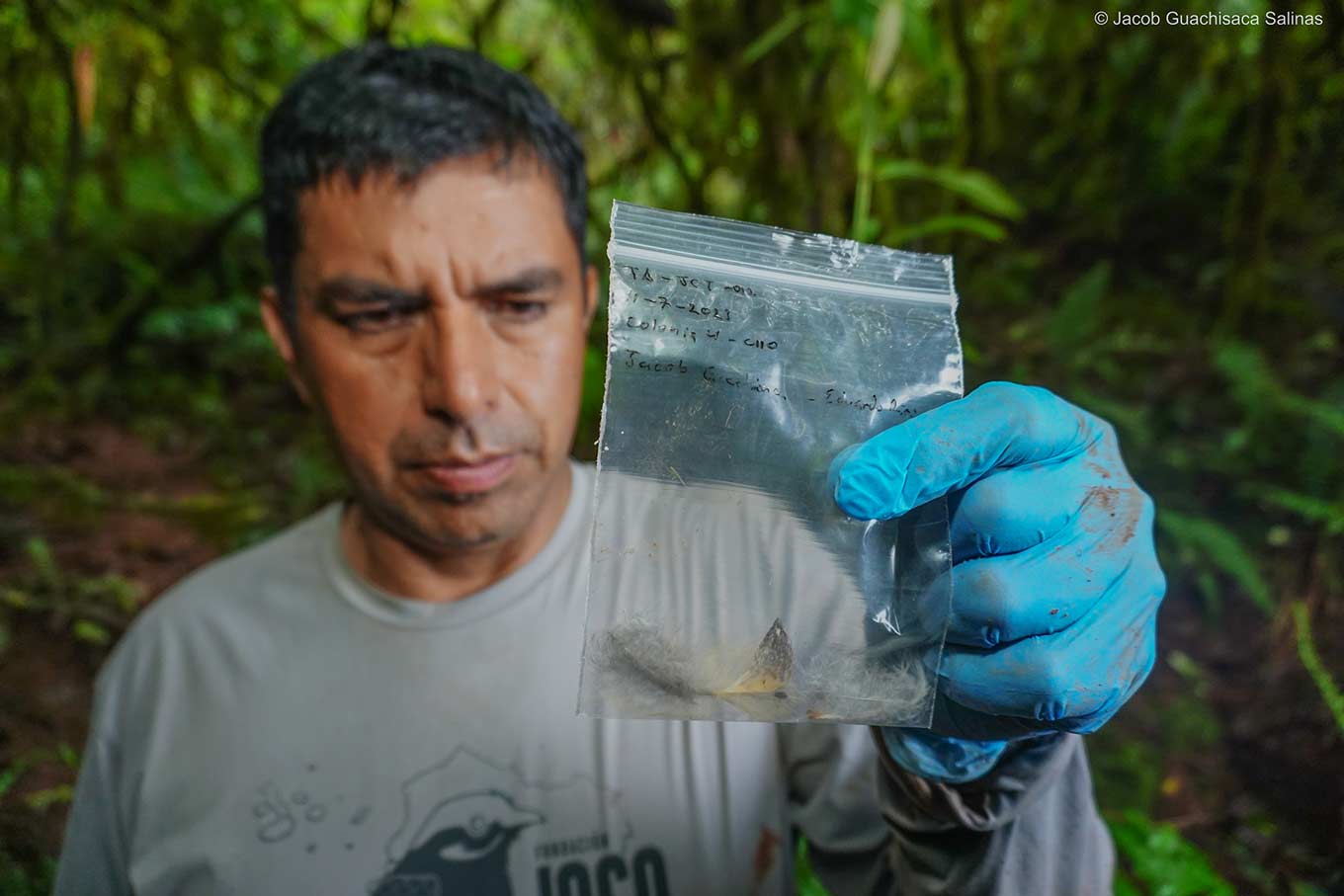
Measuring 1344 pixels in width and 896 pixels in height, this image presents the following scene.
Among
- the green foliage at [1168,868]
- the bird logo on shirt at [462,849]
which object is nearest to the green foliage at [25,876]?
the bird logo on shirt at [462,849]

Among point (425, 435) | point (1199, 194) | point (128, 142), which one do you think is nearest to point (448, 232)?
point (425, 435)

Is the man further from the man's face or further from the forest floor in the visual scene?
the forest floor

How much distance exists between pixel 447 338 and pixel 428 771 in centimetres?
69

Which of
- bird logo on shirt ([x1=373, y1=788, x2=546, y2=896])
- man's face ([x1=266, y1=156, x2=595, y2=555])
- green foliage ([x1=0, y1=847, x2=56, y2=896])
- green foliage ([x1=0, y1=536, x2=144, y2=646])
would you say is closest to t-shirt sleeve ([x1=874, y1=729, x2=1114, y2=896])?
bird logo on shirt ([x1=373, y1=788, x2=546, y2=896])

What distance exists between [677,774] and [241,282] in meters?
A: 4.12

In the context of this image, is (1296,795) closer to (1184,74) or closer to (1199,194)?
(1199,194)

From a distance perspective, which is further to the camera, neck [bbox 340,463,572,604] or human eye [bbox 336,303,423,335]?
neck [bbox 340,463,572,604]

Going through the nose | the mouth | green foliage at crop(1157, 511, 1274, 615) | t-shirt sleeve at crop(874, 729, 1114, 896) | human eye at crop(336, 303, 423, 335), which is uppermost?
human eye at crop(336, 303, 423, 335)

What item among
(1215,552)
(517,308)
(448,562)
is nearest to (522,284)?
(517,308)

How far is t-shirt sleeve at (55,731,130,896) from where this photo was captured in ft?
4.31

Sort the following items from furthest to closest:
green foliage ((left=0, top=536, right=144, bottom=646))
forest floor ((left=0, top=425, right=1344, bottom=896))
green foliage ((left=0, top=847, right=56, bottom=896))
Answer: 1. green foliage ((left=0, top=536, right=144, bottom=646))
2. forest floor ((left=0, top=425, right=1344, bottom=896))
3. green foliage ((left=0, top=847, right=56, bottom=896))

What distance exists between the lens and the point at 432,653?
1314 millimetres

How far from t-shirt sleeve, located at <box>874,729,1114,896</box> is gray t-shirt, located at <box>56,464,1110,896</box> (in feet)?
0.61

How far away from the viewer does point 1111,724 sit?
A: 210 cm
